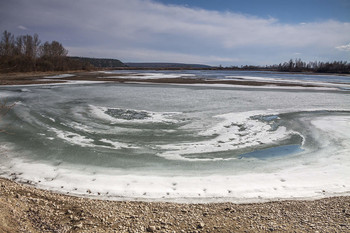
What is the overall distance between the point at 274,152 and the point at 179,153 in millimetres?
2716

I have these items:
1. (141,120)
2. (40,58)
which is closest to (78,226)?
(141,120)

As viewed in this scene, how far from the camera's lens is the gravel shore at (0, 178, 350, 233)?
3.27m

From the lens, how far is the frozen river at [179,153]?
4746 mm

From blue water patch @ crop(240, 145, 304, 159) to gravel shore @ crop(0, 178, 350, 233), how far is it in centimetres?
234

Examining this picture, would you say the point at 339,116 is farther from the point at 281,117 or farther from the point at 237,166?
the point at 237,166

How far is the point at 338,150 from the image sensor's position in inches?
271

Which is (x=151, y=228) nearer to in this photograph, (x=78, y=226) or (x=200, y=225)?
(x=200, y=225)

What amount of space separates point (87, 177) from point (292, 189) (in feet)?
13.9

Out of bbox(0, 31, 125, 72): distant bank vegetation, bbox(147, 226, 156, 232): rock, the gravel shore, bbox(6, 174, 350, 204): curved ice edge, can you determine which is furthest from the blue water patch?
bbox(0, 31, 125, 72): distant bank vegetation

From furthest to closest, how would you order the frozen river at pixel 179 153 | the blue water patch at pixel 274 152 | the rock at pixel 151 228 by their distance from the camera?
the blue water patch at pixel 274 152, the frozen river at pixel 179 153, the rock at pixel 151 228

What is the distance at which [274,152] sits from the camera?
267 inches

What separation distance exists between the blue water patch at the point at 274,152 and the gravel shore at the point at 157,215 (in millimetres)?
2335

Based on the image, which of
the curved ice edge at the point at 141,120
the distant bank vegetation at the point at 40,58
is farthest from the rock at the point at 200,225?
the distant bank vegetation at the point at 40,58

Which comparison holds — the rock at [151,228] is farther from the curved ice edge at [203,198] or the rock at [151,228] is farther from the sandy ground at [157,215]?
the curved ice edge at [203,198]
